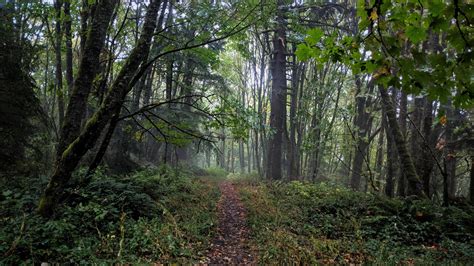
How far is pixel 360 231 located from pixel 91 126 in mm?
6024

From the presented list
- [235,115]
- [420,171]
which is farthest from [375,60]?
[420,171]

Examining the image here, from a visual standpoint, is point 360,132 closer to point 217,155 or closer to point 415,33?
point 217,155

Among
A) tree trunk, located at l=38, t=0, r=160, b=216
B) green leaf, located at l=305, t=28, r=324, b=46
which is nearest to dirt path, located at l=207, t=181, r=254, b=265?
tree trunk, located at l=38, t=0, r=160, b=216

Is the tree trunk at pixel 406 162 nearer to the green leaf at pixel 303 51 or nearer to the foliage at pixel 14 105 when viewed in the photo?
the green leaf at pixel 303 51

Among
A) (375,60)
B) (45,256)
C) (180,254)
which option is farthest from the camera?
(180,254)

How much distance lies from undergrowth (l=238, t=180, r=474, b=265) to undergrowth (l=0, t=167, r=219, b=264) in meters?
1.57

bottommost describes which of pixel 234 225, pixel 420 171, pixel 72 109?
pixel 234 225

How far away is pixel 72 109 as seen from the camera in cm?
550

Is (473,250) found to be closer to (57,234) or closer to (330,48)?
(330,48)

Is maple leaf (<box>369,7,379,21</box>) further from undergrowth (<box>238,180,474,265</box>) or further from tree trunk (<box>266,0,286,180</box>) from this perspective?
tree trunk (<box>266,0,286,180</box>)

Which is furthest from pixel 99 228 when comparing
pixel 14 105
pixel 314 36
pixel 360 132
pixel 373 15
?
pixel 360 132

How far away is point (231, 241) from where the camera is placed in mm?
7117

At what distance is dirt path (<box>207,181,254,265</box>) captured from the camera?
19.5ft

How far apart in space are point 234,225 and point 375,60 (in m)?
6.85
